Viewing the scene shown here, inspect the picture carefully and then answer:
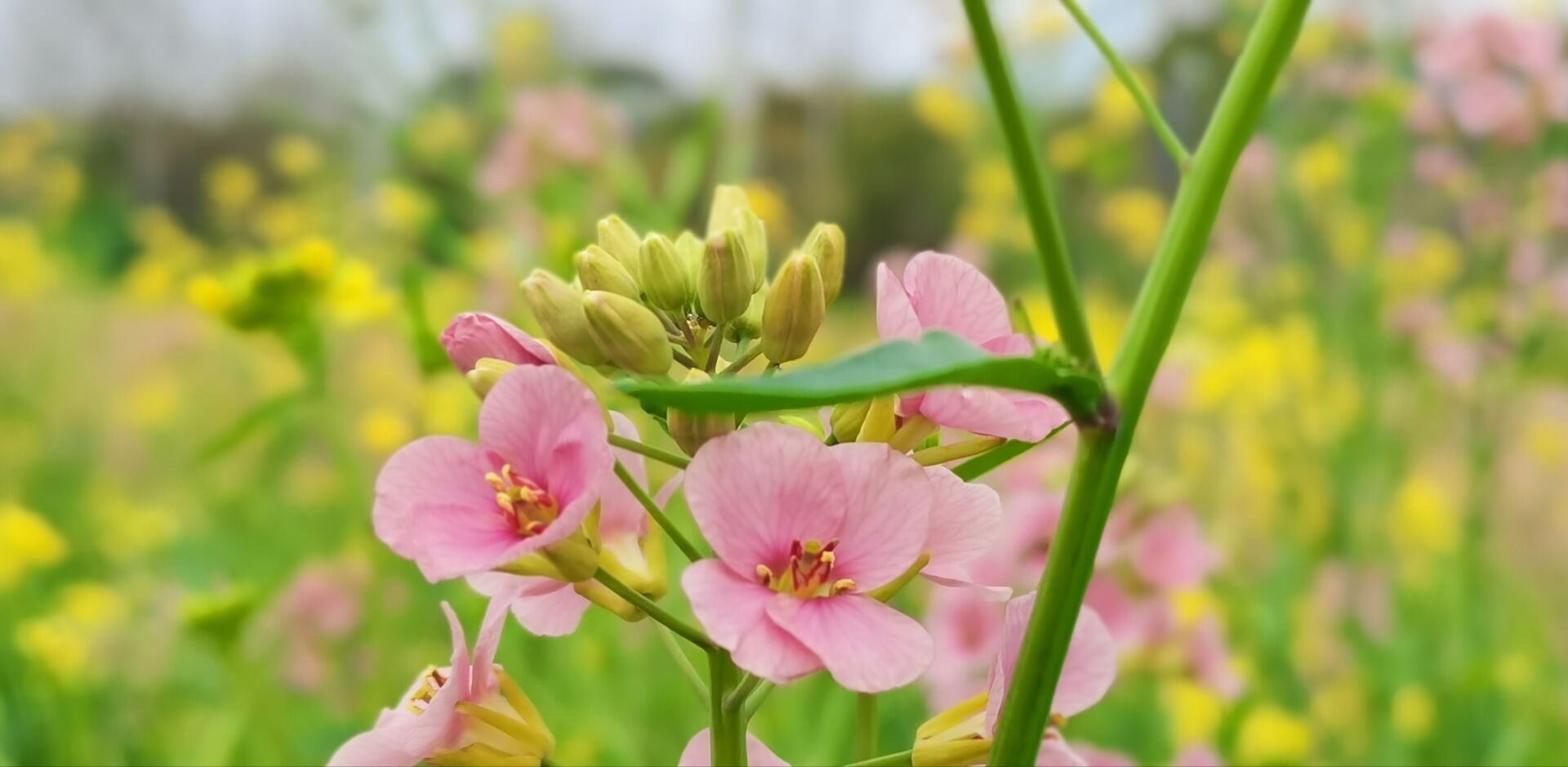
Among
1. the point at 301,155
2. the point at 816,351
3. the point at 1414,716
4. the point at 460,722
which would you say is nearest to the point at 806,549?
the point at 460,722

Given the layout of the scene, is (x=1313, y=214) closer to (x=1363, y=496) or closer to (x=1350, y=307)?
(x=1350, y=307)

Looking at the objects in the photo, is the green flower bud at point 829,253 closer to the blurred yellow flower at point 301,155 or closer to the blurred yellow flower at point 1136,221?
the blurred yellow flower at point 1136,221

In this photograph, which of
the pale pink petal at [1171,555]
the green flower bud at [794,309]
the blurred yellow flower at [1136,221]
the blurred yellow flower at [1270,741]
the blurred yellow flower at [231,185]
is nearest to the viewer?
the green flower bud at [794,309]

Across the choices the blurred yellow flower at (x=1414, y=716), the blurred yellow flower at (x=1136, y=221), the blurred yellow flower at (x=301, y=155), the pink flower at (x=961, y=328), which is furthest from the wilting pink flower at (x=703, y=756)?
the blurred yellow flower at (x=301, y=155)

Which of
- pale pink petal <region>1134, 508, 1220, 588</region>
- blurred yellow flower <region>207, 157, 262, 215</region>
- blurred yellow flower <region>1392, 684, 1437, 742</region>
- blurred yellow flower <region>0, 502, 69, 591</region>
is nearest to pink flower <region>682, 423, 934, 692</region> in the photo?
pale pink petal <region>1134, 508, 1220, 588</region>

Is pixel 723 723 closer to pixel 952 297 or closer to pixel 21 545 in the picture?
pixel 952 297

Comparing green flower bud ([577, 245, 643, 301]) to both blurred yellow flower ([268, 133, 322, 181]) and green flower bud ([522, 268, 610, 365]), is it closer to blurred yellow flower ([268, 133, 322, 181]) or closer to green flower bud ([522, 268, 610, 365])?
green flower bud ([522, 268, 610, 365])
